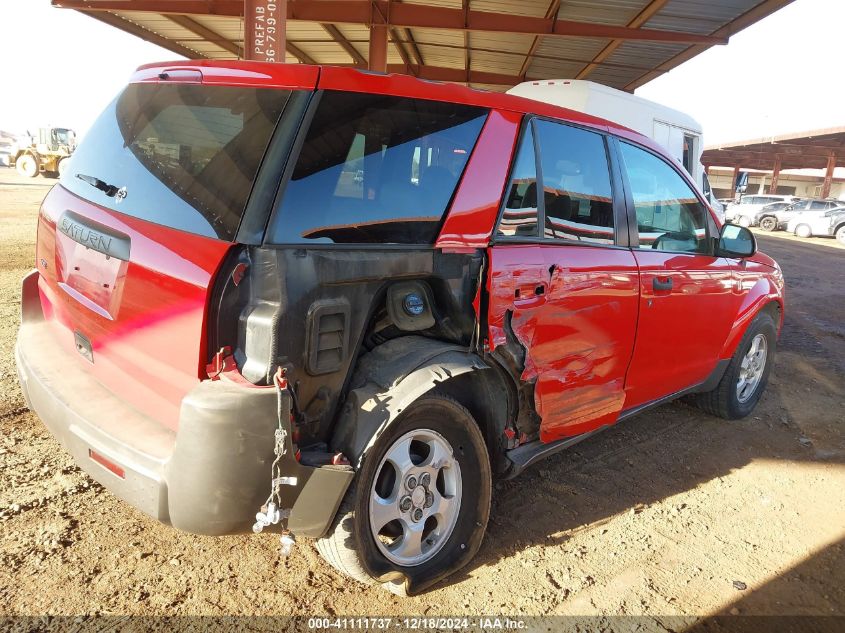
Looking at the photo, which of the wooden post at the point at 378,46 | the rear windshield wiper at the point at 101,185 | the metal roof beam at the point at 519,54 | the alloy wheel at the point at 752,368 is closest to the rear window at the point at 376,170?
the rear windshield wiper at the point at 101,185

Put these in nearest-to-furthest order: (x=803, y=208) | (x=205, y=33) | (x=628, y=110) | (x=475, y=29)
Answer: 1. (x=628, y=110)
2. (x=475, y=29)
3. (x=205, y=33)
4. (x=803, y=208)

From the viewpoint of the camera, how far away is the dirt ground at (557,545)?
2301mm

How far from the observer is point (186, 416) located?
1.81 m

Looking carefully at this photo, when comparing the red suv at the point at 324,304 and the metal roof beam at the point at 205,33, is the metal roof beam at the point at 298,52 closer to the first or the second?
the metal roof beam at the point at 205,33

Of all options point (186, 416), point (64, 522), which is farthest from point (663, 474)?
point (64, 522)

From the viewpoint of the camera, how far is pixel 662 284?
3365mm

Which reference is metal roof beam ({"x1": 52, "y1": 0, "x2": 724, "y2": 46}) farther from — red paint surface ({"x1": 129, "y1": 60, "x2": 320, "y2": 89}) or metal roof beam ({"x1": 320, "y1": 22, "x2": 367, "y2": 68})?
red paint surface ({"x1": 129, "y1": 60, "x2": 320, "y2": 89})

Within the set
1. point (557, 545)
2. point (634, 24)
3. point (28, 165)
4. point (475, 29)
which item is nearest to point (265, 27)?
point (475, 29)

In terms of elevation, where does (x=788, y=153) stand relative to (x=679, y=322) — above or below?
above

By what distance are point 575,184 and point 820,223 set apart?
28.8 metres

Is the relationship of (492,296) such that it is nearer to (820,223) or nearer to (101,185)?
(101,185)

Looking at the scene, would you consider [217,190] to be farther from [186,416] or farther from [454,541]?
[454,541]

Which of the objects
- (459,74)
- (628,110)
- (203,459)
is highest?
(459,74)

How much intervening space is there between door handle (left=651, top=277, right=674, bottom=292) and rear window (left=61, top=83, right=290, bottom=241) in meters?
2.25
